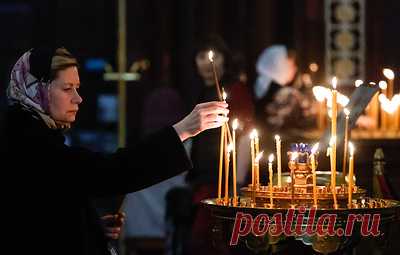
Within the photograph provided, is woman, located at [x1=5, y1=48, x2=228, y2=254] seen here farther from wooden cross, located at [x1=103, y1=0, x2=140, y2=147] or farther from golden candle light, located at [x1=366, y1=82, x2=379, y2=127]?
wooden cross, located at [x1=103, y1=0, x2=140, y2=147]

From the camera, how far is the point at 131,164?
502 centimetres

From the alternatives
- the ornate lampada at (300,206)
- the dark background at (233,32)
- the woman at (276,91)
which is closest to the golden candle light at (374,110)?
the woman at (276,91)

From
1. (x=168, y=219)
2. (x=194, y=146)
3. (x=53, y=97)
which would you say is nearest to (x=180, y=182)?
(x=168, y=219)

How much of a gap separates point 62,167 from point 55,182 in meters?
0.06

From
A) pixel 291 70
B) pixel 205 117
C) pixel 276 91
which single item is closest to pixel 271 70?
pixel 291 70

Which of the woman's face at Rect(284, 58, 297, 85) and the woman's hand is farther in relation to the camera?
the woman's face at Rect(284, 58, 297, 85)

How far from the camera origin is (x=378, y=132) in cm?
956

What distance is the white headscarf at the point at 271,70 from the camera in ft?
33.6

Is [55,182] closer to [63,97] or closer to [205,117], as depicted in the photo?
[63,97]

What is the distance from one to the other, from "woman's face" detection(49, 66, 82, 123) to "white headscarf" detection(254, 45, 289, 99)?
4.91 metres

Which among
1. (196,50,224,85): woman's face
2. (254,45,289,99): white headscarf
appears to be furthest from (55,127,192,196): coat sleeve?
(254,45,289,99): white headscarf

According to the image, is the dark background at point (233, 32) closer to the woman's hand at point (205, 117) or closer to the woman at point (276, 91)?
the woman at point (276, 91)

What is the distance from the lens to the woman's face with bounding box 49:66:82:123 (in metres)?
5.16

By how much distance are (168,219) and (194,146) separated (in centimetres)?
177
